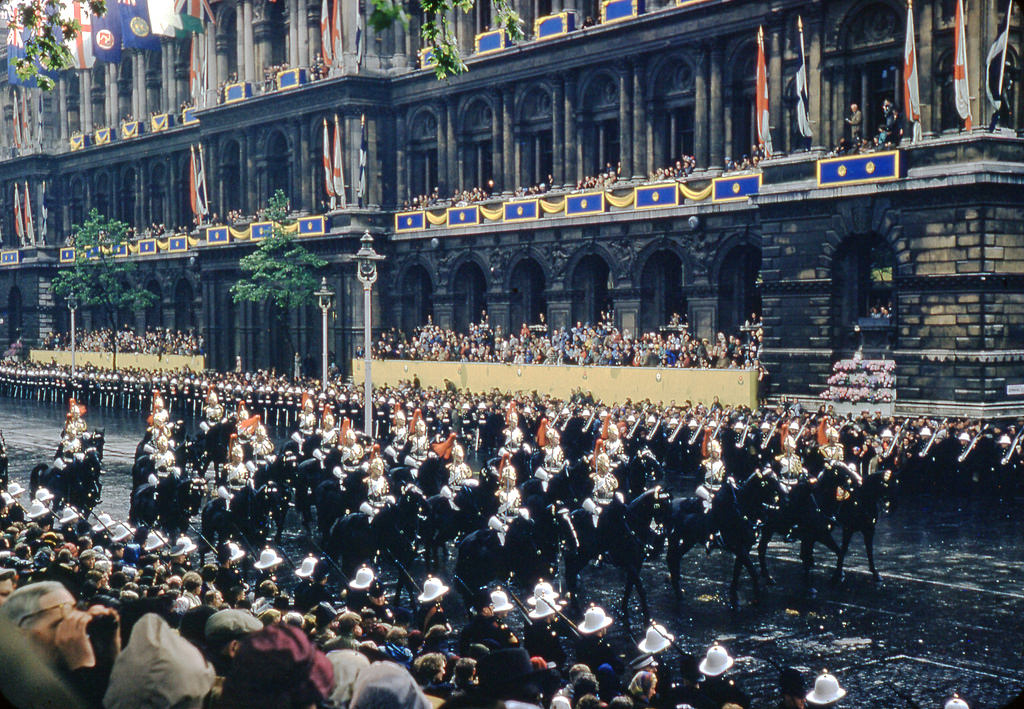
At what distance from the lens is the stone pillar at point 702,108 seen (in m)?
38.2

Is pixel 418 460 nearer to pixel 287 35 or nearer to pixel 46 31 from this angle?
pixel 46 31

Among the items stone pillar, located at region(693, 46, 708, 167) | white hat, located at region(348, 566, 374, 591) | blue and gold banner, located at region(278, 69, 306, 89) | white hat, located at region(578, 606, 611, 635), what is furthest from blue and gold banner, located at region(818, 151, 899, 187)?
blue and gold banner, located at region(278, 69, 306, 89)

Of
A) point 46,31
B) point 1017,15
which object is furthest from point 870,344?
point 46,31

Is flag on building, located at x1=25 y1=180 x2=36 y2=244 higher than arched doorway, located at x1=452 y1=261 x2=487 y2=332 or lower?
higher

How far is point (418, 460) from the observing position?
72.1ft

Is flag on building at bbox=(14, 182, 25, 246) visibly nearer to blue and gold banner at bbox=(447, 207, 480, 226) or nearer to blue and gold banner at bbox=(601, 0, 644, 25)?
blue and gold banner at bbox=(447, 207, 480, 226)

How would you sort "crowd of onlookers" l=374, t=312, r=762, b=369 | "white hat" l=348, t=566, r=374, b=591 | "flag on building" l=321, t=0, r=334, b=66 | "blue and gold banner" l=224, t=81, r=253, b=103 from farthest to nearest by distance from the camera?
1. "blue and gold banner" l=224, t=81, r=253, b=103
2. "flag on building" l=321, t=0, r=334, b=66
3. "crowd of onlookers" l=374, t=312, r=762, b=369
4. "white hat" l=348, t=566, r=374, b=591

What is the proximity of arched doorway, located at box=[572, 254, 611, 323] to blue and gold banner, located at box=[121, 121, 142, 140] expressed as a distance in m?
35.9

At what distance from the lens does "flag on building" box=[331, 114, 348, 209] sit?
43.9 m

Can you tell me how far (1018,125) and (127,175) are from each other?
176 ft

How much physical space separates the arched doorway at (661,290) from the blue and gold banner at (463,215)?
850 centimetres

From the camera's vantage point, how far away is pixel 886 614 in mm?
15430

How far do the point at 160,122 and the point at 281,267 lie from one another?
Answer: 66.0 feet

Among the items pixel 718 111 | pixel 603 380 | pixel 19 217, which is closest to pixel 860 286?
pixel 603 380
